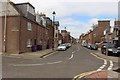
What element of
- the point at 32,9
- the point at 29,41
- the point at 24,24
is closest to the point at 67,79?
the point at 24,24

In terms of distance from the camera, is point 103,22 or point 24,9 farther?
point 103,22

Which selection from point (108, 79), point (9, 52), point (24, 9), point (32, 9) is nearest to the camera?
point (108, 79)

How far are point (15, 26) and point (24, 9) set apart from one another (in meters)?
6.07

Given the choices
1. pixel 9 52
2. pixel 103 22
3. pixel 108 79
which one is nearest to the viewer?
pixel 108 79

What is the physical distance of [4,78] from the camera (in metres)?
11.3

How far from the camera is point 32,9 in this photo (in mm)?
44375

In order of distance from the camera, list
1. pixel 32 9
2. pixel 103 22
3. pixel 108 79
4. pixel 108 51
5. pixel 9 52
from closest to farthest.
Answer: pixel 108 79, pixel 9 52, pixel 108 51, pixel 32 9, pixel 103 22

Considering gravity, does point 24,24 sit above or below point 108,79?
above

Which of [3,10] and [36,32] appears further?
[36,32]

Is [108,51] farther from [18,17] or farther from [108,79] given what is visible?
[108,79]

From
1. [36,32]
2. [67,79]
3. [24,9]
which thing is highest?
[24,9]

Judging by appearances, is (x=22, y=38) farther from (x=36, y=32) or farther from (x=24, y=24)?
(x=36, y=32)

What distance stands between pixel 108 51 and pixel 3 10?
1579 cm

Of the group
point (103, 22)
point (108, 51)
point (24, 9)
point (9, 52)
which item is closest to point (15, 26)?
point (9, 52)
